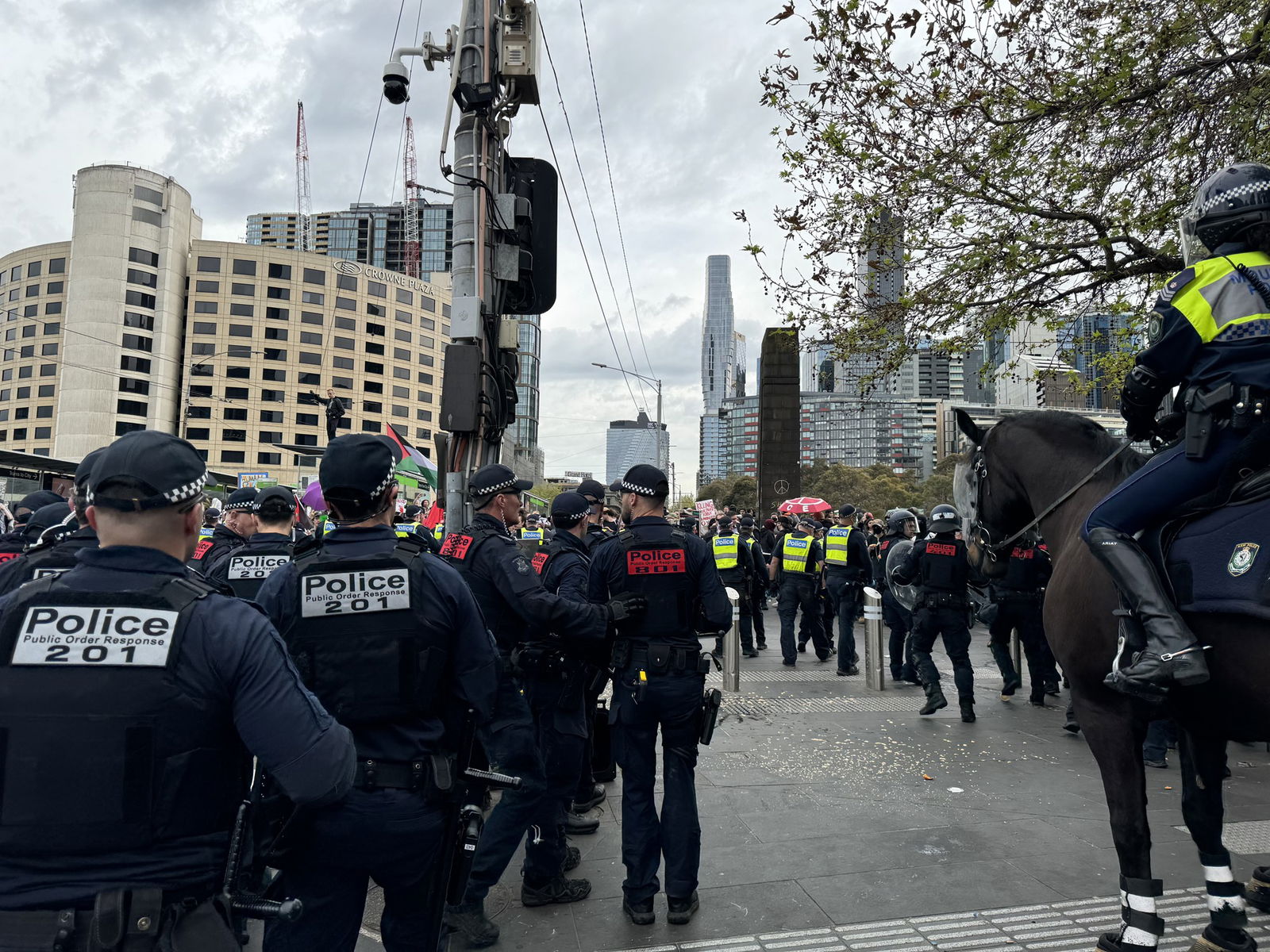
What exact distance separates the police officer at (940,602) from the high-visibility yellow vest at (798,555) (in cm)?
272

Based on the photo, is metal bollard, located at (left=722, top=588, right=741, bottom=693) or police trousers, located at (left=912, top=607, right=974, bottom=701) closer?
police trousers, located at (left=912, top=607, right=974, bottom=701)

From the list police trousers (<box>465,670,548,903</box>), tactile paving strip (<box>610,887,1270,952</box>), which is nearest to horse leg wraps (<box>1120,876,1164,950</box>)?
tactile paving strip (<box>610,887,1270,952</box>)

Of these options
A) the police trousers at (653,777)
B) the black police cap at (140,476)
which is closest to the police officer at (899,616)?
the police trousers at (653,777)

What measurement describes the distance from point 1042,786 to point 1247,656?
3497mm

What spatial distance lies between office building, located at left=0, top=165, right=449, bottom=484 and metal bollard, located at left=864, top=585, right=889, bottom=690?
83.5 metres

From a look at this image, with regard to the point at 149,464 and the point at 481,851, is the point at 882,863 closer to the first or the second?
the point at 481,851

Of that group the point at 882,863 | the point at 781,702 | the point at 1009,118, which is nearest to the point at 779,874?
the point at 882,863

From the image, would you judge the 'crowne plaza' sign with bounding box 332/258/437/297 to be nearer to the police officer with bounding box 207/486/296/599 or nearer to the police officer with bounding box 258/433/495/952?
the police officer with bounding box 207/486/296/599

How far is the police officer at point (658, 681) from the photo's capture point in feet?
12.8

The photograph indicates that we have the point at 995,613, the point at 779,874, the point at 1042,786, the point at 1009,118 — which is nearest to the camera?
the point at 779,874

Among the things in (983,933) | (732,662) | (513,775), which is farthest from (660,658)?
(732,662)

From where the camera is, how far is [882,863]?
174 inches

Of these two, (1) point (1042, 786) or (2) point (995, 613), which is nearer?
(1) point (1042, 786)

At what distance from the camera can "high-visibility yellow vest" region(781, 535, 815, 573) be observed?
11.3 meters
